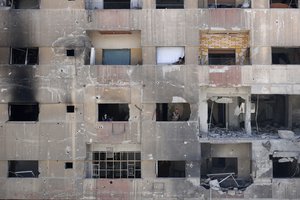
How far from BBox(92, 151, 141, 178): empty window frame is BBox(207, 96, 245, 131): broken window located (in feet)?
14.3

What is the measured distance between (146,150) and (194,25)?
21.0 feet

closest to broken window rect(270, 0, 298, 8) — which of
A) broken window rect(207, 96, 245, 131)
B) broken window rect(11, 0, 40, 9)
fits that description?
broken window rect(207, 96, 245, 131)

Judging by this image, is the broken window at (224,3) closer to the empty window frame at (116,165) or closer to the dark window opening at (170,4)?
the dark window opening at (170,4)

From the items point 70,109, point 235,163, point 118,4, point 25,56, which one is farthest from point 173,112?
point 25,56

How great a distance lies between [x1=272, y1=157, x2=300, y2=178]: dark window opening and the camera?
20406mm

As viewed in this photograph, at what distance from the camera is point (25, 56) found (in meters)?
20.7

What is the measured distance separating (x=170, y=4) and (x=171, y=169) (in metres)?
8.51

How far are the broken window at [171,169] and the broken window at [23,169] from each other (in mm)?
6094

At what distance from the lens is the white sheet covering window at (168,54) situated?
19741 mm

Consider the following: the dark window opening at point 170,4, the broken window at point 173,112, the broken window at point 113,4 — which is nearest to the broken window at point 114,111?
the broken window at point 173,112

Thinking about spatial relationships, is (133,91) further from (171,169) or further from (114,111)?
(171,169)

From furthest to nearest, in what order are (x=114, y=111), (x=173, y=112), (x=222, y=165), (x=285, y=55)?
(x=285, y=55) → (x=222, y=165) → (x=114, y=111) → (x=173, y=112)

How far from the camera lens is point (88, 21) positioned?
19.5 metres

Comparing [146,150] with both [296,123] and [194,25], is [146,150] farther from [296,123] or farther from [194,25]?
[296,123]
